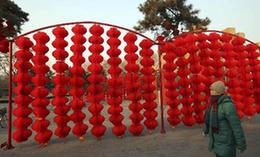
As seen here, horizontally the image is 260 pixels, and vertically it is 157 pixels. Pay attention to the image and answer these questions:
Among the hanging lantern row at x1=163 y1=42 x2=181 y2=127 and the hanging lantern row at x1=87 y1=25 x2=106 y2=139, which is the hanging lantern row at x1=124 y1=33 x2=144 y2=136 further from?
the hanging lantern row at x1=163 y1=42 x2=181 y2=127

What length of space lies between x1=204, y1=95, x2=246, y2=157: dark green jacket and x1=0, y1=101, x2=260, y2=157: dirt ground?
2390 millimetres

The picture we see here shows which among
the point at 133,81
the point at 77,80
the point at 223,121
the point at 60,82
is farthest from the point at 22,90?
the point at 223,121

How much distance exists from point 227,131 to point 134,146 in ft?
13.1

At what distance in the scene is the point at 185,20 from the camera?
2872 cm

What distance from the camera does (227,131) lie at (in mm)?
5008

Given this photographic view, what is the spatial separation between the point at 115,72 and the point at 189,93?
257 cm

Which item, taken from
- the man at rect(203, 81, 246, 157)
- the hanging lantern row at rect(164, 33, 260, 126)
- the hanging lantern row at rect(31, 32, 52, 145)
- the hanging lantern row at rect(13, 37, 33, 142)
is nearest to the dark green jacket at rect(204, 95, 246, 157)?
the man at rect(203, 81, 246, 157)

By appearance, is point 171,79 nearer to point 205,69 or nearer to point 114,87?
point 205,69

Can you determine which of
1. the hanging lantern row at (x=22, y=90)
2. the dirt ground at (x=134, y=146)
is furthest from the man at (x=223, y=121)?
the hanging lantern row at (x=22, y=90)

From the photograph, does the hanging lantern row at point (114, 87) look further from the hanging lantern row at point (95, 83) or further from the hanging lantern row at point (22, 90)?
the hanging lantern row at point (22, 90)

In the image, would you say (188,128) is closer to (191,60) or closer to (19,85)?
(191,60)

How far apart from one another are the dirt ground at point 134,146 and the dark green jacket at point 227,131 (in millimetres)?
2390

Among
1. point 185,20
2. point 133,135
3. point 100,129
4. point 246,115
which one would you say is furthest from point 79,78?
point 185,20

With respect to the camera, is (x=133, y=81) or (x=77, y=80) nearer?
(x=77, y=80)
